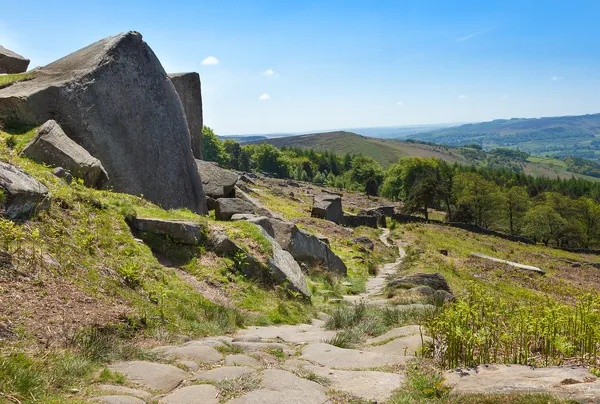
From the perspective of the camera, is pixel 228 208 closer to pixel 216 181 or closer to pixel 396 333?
pixel 216 181

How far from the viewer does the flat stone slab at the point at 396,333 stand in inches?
341

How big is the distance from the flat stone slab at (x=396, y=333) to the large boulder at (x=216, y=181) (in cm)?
1750

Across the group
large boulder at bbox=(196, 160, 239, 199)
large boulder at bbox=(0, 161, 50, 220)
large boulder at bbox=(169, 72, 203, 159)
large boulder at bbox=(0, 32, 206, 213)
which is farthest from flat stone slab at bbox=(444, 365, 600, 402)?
large boulder at bbox=(169, 72, 203, 159)

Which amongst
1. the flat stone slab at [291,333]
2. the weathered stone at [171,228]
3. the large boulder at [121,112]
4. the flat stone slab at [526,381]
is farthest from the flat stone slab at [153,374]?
the large boulder at [121,112]

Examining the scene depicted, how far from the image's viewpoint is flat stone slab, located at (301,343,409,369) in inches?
277

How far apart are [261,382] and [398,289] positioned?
12.4m

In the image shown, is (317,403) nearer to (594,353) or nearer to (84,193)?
(594,353)

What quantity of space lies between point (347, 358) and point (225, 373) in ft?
7.80

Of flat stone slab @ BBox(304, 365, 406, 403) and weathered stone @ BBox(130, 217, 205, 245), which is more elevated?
weathered stone @ BBox(130, 217, 205, 245)

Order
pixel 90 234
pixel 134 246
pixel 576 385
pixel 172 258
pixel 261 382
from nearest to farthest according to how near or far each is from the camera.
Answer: pixel 576 385 → pixel 261 382 → pixel 90 234 → pixel 134 246 → pixel 172 258

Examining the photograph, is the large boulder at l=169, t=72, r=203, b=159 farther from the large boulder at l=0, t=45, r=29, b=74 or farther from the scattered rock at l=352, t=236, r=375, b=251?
the scattered rock at l=352, t=236, r=375, b=251

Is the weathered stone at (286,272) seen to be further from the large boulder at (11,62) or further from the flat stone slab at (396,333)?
the large boulder at (11,62)

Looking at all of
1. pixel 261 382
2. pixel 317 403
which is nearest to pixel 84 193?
pixel 261 382

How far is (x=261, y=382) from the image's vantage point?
573 cm
